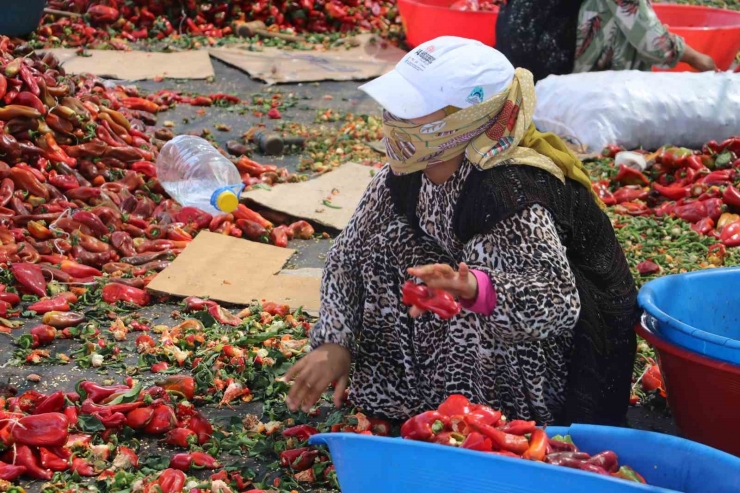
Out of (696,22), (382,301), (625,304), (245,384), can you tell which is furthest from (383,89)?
(696,22)

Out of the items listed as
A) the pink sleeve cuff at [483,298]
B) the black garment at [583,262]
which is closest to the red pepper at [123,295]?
the black garment at [583,262]

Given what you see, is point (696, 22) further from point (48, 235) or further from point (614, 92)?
point (48, 235)

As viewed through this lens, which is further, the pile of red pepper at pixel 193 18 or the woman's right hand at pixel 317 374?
the pile of red pepper at pixel 193 18

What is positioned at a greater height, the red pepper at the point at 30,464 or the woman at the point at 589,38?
the woman at the point at 589,38

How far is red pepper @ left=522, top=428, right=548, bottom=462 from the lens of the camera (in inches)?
75.2

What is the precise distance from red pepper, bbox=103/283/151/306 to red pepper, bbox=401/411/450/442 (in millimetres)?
2117

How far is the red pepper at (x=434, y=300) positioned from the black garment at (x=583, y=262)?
0.38 meters

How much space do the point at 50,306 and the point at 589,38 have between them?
421cm

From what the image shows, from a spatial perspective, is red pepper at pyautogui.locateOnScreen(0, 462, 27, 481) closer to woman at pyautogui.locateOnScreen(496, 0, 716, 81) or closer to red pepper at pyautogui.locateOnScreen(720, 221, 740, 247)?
red pepper at pyautogui.locateOnScreen(720, 221, 740, 247)

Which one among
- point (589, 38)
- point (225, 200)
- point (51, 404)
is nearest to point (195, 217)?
point (225, 200)

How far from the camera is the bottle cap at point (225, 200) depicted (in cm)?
461

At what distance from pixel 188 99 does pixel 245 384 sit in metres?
4.04

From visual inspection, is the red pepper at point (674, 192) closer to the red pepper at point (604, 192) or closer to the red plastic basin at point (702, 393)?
the red pepper at point (604, 192)

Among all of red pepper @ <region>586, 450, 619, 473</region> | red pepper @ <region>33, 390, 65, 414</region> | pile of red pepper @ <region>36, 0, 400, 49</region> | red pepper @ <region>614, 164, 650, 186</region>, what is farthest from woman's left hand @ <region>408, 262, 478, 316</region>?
pile of red pepper @ <region>36, 0, 400, 49</region>
